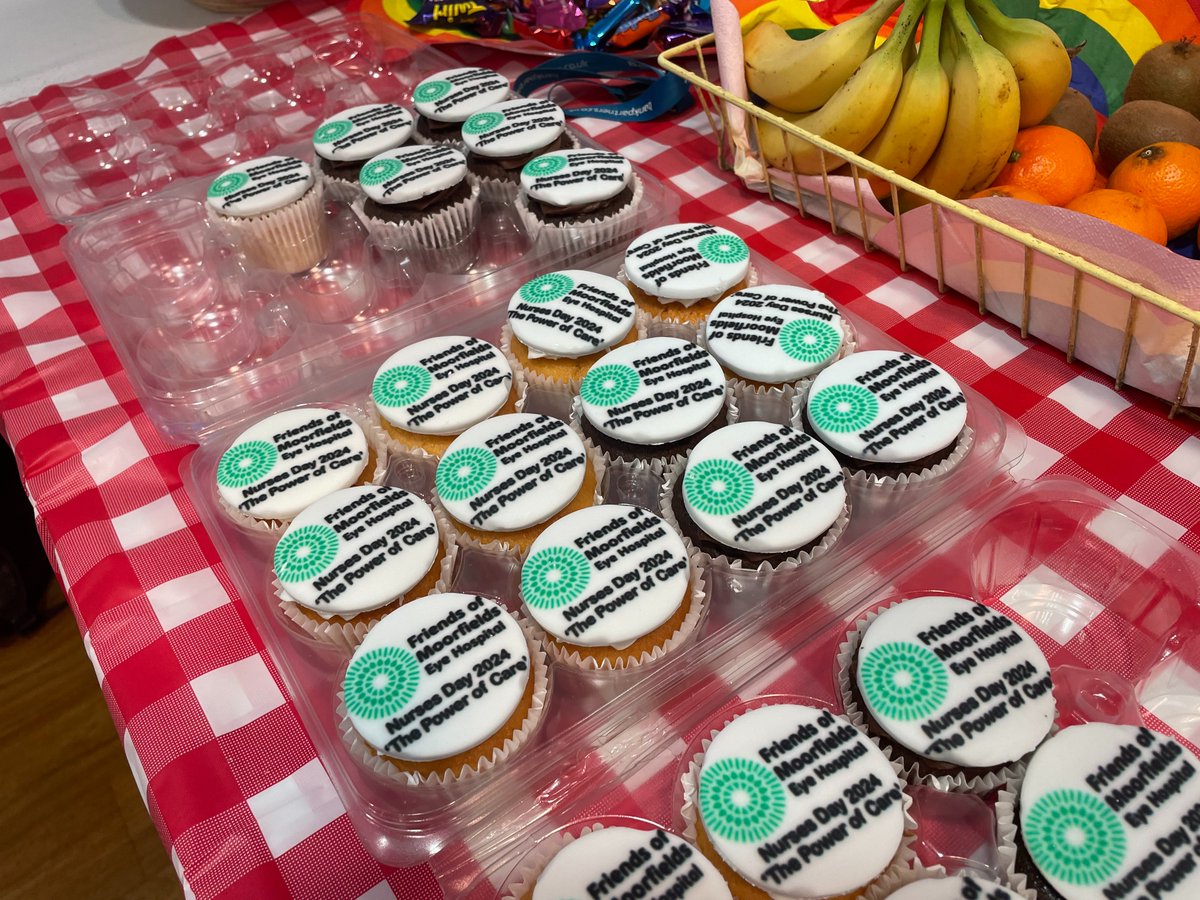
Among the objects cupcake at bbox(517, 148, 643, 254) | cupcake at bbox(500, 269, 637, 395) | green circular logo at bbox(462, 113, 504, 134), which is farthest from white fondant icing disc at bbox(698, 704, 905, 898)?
green circular logo at bbox(462, 113, 504, 134)

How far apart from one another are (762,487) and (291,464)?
73 cm

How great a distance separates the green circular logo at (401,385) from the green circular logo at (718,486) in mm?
483

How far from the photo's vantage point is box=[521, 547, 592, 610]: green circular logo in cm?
106

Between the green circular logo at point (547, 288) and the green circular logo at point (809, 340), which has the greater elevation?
the green circular logo at point (547, 288)

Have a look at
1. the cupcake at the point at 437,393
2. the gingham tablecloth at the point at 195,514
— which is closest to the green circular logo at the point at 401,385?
the cupcake at the point at 437,393

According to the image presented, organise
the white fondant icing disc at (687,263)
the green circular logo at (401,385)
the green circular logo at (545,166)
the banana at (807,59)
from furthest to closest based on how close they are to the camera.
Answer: the green circular logo at (545,166) → the banana at (807,59) → the white fondant icing disc at (687,263) → the green circular logo at (401,385)

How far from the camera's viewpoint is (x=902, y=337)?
1.52 m

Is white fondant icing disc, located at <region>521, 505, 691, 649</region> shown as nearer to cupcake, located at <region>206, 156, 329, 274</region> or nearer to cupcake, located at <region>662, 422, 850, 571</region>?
cupcake, located at <region>662, 422, 850, 571</region>

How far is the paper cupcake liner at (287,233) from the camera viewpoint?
1768 millimetres

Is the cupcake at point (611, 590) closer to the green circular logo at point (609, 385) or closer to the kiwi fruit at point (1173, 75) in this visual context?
the green circular logo at point (609, 385)

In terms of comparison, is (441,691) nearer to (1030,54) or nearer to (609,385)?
(609,385)

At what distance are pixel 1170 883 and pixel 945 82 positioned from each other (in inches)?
50.3

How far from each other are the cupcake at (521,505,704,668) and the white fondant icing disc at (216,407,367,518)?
376 mm

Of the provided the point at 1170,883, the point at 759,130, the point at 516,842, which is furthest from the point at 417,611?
the point at 759,130
